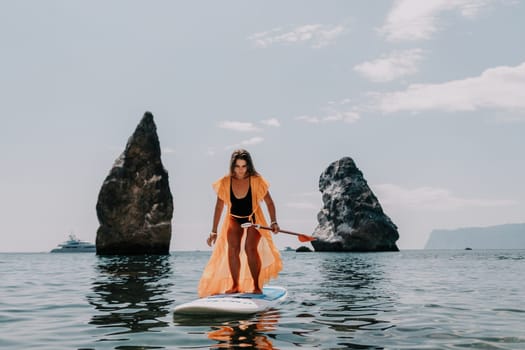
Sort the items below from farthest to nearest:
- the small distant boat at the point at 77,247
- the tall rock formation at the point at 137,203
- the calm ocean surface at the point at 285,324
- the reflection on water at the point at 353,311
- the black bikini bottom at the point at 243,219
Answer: the small distant boat at the point at 77,247, the tall rock formation at the point at 137,203, the black bikini bottom at the point at 243,219, the reflection on water at the point at 353,311, the calm ocean surface at the point at 285,324

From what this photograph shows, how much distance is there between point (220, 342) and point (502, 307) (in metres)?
6.51

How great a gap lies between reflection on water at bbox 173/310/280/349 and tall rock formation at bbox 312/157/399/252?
103 meters

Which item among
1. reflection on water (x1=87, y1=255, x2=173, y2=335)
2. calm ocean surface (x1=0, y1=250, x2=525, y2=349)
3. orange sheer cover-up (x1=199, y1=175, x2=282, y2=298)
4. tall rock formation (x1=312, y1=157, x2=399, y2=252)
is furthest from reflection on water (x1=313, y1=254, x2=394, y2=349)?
tall rock formation (x1=312, y1=157, x2=399, y2=252)

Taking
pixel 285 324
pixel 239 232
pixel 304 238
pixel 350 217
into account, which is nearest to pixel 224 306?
pixel 285 324

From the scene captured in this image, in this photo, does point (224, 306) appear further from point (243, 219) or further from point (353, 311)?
point (353, 311)

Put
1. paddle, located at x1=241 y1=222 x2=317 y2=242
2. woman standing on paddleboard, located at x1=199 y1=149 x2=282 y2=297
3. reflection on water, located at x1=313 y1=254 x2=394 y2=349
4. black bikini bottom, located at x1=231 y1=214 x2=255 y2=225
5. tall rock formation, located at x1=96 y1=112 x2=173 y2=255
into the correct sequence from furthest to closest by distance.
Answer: tall rock formation, located at x1=96 y1=112 x2=173 y2=255 < black bikini bottom, located at x1=231 y1=214 x2=255 y2=225 < woman standing on paddleboard, located at x1=199 y1=149 x2=282 y2=297 < paddle, located at x1=241 y1=222 x2=317 y2=242 < reflection on water, located at x1=313 y1=254 x2=394 y2=349

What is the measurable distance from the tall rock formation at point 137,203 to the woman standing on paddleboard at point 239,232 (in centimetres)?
6423

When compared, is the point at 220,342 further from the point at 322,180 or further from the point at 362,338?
the point at 322,180

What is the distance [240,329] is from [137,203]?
2759 inches

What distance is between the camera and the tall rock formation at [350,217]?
115375 millimetres

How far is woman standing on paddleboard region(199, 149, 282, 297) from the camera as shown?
1010 cm

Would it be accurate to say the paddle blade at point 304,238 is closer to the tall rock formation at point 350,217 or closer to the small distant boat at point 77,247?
the tall rock formation at point 350,217

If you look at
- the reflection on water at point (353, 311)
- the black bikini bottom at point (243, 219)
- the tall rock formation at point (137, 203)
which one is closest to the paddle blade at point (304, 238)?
Result: the black bikini bottom at point (243, 219)

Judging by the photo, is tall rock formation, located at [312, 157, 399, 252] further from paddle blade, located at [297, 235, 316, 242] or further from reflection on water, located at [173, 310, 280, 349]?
reflection on water, located at [173, 310, 280, 349]
